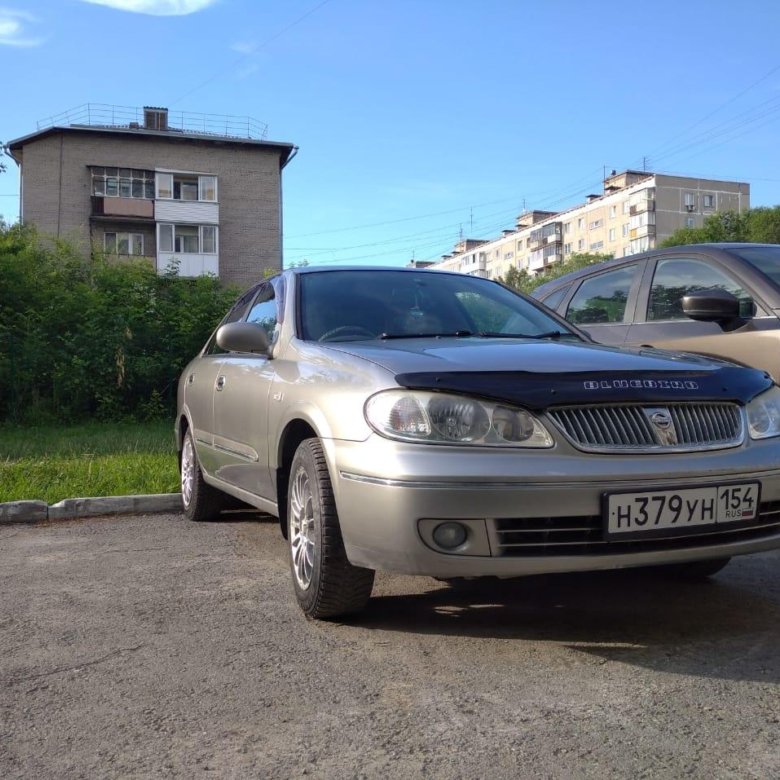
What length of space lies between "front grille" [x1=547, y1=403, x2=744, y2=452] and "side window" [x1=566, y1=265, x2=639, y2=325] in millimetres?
3024

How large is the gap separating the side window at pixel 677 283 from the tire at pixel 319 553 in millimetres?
3082

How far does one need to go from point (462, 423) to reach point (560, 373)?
1.35 ft

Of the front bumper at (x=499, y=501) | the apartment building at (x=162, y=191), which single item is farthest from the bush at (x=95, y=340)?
the apartment building at (x=162, y=191)

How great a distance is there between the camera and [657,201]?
85.6 m

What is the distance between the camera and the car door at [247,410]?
4219mm

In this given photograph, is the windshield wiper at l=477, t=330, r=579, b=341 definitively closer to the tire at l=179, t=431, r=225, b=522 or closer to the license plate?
the license plate

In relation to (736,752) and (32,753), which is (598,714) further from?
(32,753)

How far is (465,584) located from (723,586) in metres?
1.18

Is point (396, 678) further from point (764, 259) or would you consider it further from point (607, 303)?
point (607, 303)

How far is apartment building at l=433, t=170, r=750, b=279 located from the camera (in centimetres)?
8562

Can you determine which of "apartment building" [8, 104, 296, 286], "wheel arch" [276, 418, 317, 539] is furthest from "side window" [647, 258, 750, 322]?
"apartment building" [8, 104, 296, 286]

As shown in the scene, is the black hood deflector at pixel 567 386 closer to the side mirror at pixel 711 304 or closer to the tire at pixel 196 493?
the side mirror at pixel 711 304

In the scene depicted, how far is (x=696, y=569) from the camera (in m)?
4.12

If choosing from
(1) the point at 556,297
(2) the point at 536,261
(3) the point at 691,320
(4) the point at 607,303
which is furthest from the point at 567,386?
(2) the point at 536,261
